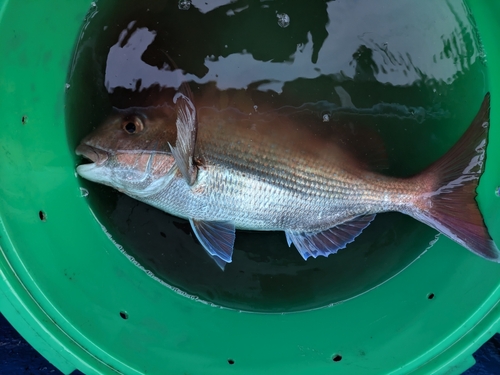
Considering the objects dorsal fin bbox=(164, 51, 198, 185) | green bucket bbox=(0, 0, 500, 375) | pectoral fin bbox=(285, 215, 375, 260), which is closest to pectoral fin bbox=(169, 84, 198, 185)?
dorsal fin bbox=(164, 51, 198, 185)

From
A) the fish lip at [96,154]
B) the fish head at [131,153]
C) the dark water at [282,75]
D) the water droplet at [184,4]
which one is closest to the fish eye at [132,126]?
the fish head at [131,153]

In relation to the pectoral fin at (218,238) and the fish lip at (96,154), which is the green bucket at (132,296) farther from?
the pectoral fin at (218,238)

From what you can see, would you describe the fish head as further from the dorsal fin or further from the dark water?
the dark water

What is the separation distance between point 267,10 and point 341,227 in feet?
3.09

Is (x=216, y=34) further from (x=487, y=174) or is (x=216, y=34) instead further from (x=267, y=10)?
(x=487, y=174)

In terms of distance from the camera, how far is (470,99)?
5.43ft

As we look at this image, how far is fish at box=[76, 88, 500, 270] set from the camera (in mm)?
1315

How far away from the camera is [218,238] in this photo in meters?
1.44

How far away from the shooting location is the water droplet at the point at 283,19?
163 centimetres

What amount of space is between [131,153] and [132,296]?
0.63m

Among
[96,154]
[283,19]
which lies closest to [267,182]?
[96,154]

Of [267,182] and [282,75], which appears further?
[282,75]

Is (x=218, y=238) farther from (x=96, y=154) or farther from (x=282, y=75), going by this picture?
(x=282, y=75)

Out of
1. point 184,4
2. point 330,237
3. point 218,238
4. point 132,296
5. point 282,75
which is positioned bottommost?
point 132,296
